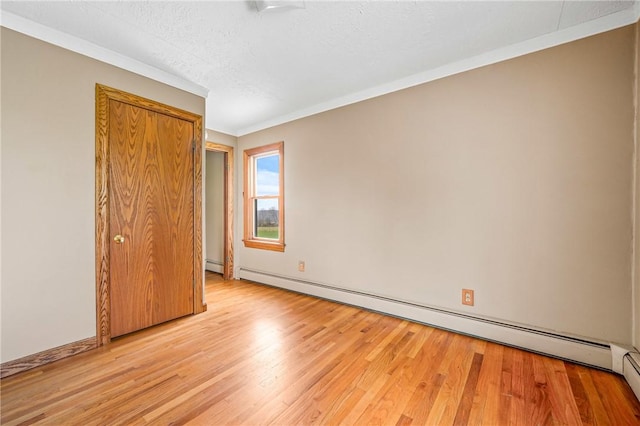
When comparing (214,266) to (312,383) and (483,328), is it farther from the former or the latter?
(483,328)

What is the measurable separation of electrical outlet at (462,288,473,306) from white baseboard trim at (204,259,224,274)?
3.80 meters

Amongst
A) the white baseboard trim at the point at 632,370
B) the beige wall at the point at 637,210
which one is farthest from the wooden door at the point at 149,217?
the beige wall at the point at 637,210

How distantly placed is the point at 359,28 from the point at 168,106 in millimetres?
1979

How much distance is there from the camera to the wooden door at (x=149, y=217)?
2295mm

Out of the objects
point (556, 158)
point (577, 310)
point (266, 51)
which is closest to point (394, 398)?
point (577, 310)

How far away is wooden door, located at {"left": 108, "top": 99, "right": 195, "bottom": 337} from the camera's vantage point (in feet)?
7.53

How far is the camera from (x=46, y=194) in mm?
1948

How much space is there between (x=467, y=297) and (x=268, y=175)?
308 centimetres

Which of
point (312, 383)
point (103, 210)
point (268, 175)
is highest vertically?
point (268, 175)

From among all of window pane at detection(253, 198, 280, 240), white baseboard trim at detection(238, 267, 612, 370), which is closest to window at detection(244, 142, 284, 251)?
window pane at detection(253, 198, 280, 240)

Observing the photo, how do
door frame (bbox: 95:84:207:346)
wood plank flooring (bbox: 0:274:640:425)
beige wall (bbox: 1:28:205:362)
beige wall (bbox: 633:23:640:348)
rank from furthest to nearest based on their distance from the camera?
door frame (bbox: 95:84:207:346)
beige wall (bbox: 1:28:205:362)
beige wall (bbox: 633:23:640:348)
wood plank flooring (bbox: 0:274:640:425)

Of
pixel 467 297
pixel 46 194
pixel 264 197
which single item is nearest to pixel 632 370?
pixel 467 297

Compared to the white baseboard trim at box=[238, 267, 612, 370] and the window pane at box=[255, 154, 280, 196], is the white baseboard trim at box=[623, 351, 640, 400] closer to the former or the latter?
the white baseboard trim at box=[238, 267, 612, 370]

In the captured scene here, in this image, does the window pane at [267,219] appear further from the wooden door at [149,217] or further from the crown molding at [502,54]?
the crown molding at [502,54]
